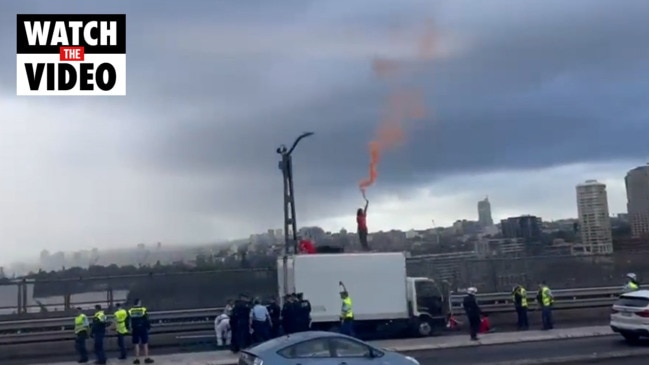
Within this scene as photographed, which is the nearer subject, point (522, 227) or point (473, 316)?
point (473, 316)

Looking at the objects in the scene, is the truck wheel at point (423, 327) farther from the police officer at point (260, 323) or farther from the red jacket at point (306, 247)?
the police officer at point (260, 323)

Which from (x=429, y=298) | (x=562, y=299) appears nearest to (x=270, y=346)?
(x=429, y=298)

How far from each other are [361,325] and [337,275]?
73.9 inches

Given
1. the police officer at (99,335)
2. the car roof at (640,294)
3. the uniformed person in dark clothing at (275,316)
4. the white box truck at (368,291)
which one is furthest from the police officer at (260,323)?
the car roof at (640,294)

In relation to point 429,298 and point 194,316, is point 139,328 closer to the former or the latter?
point 194,316

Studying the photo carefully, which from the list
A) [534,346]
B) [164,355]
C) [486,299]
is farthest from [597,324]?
[164,355]

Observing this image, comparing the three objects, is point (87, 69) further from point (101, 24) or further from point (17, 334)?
point (17, 334)

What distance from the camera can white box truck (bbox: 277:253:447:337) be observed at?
86.6 ft

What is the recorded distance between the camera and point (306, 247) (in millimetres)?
28672

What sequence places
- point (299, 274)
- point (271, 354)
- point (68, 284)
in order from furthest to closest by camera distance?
point (68, 284) < point (299, 274) < point (271, 354)

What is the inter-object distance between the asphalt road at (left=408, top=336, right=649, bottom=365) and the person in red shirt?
22.1ft

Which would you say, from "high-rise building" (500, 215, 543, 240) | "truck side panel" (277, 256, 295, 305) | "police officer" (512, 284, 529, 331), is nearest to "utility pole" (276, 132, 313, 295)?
"truck side panel" (277, 256, 295, 305)

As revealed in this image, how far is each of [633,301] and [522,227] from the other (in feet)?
82.7

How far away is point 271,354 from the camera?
1405cm
